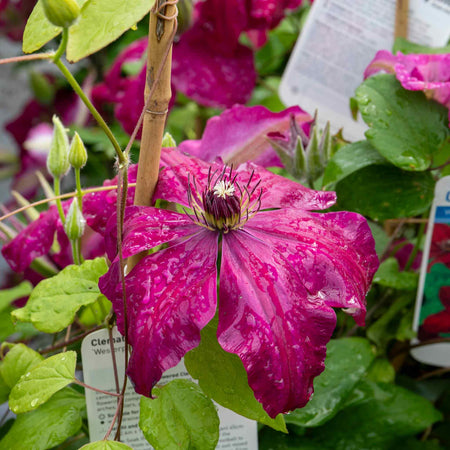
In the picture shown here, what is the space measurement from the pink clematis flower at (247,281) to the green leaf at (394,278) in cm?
21


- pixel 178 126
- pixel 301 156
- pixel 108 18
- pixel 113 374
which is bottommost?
pixel 178 126

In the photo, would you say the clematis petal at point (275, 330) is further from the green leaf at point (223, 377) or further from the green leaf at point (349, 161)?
the green leaf at point (349, 161)


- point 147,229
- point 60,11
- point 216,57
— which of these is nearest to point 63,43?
point 60,11

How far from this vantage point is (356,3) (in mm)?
686

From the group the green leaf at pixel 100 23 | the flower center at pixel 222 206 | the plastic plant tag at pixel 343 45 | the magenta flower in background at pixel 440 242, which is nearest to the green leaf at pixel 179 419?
the flower center at pixel 222 206

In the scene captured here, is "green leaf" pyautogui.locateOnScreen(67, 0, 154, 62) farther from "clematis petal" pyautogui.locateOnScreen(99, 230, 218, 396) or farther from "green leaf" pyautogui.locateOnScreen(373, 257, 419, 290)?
"green leaf" pyautogui.locateOnScreen(373, 257, 419, 290)

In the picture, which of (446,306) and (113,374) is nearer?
(113,374)

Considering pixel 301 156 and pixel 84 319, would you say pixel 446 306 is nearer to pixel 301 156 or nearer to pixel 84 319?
pixel 301 156

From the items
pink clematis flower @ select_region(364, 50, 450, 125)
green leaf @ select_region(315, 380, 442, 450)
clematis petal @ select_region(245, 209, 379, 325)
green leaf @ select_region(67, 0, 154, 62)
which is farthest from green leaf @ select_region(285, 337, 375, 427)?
green leaf @ select_region(67, 0, 154, 62)

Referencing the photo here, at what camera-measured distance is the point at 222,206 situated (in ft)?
1.31

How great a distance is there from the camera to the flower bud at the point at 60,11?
282mm

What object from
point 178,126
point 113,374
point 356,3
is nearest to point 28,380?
point 113,374

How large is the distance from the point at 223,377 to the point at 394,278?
30 centimetres

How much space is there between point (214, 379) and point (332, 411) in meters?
0.18
